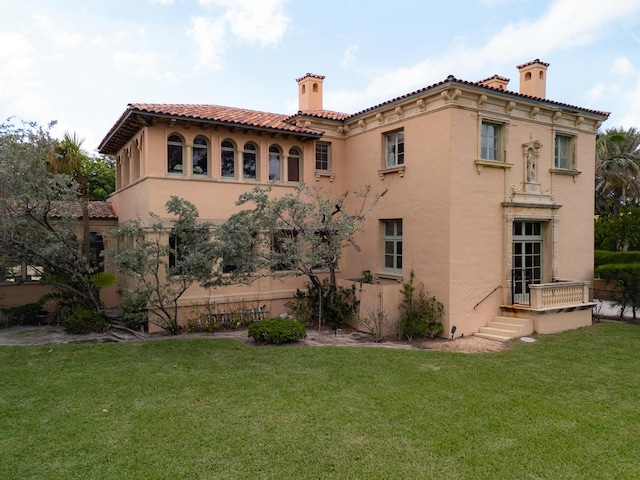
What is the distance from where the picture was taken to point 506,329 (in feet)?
43.1

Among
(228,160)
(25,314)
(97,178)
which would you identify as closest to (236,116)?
(228,160)

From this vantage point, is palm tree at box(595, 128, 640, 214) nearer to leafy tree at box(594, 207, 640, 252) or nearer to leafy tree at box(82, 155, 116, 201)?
leafy tree at box(594, 207, 640, 252)

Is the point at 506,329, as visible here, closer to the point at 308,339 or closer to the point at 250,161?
the point at 308,339

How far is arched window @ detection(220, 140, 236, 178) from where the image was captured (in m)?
14.5

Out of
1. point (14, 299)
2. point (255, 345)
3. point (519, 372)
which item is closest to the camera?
point (519, 372)

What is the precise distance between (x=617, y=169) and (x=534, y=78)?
623 inches

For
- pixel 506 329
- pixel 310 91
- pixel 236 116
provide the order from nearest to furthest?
pixel 506 329, pixel 236 116, pixel 310 91

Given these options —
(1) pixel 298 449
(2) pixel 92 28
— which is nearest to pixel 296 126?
(2) pixel 92 28

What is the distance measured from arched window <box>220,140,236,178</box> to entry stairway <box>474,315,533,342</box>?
8887 millimetres

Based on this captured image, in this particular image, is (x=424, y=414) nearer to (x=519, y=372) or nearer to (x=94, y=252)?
(x=519, y=372)

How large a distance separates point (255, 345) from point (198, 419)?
193 inches

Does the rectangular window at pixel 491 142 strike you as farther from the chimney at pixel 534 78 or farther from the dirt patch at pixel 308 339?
the dirt patch at pixel 308 339

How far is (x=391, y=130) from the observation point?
14.7 metres

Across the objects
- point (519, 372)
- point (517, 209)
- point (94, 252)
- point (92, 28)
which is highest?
point (92, 28)
